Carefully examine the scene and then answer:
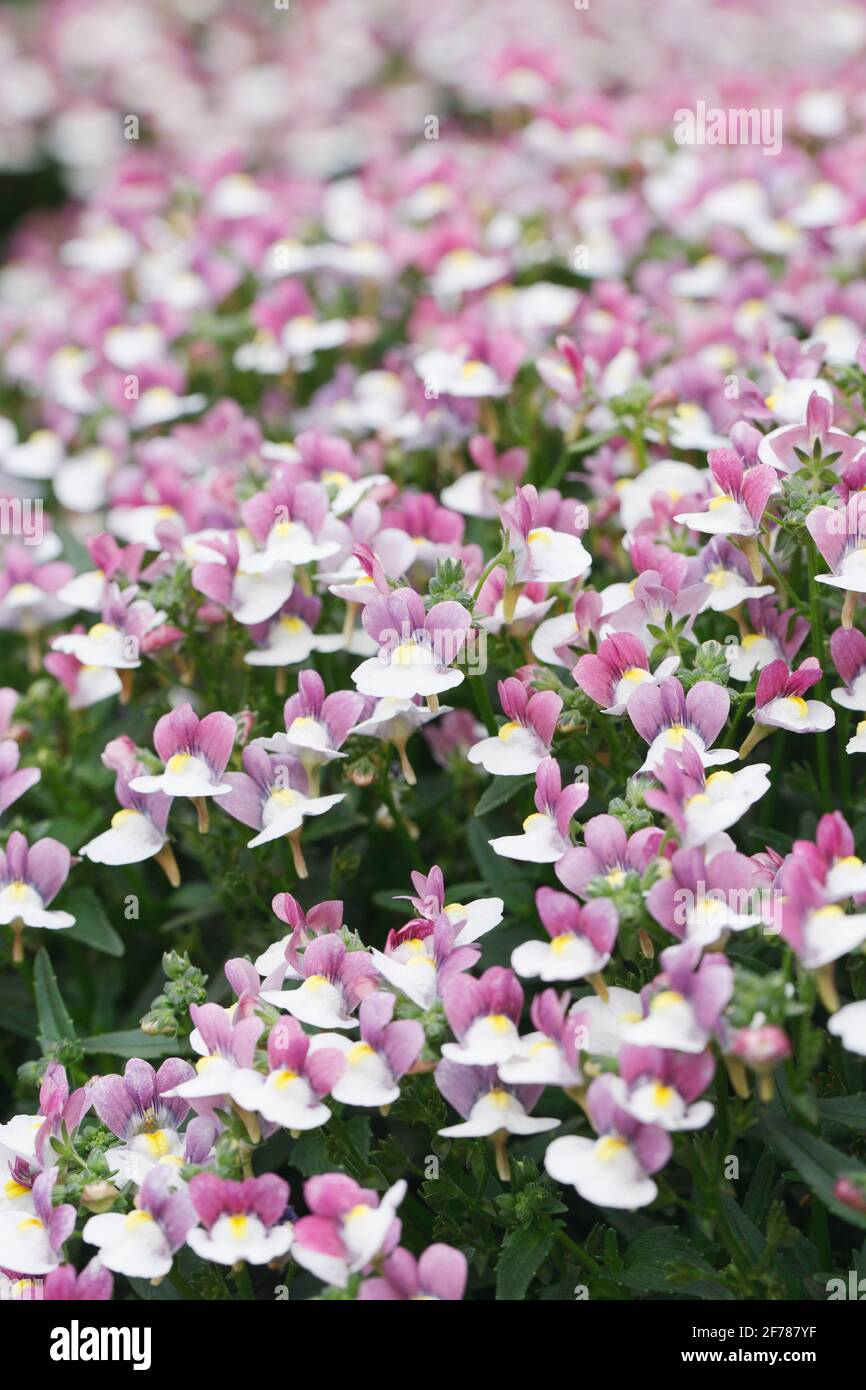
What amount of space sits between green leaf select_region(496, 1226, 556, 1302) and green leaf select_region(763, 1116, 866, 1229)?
0.33 meters

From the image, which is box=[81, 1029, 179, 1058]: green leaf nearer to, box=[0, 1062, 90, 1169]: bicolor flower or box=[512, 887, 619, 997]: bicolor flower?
box=[0, 1062, 90, 1169]: bicolor flower

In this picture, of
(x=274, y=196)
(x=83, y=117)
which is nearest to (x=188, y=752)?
(x=274, y=196)

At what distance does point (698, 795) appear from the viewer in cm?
189

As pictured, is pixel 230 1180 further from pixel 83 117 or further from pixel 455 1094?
pixel 83 117

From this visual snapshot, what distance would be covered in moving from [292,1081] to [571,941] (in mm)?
393

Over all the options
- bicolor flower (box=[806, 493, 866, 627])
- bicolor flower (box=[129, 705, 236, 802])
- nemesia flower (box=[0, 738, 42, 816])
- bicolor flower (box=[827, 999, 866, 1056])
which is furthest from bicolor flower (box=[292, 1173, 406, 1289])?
bicolor flower (box=[806, 493, 866, 627])

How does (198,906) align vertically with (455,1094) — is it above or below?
below

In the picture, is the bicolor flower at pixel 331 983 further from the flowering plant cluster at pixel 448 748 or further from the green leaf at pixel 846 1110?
the green leaf at pixel 846 1110

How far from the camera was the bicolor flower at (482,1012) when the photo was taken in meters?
1.81

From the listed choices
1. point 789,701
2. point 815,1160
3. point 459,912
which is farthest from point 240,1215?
point 789,701

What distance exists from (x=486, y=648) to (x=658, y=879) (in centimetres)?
68

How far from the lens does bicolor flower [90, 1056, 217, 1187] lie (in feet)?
6.47

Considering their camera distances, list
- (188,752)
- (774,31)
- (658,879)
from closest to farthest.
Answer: (658,879), (188,752), (774,31)

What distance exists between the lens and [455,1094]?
186cm
